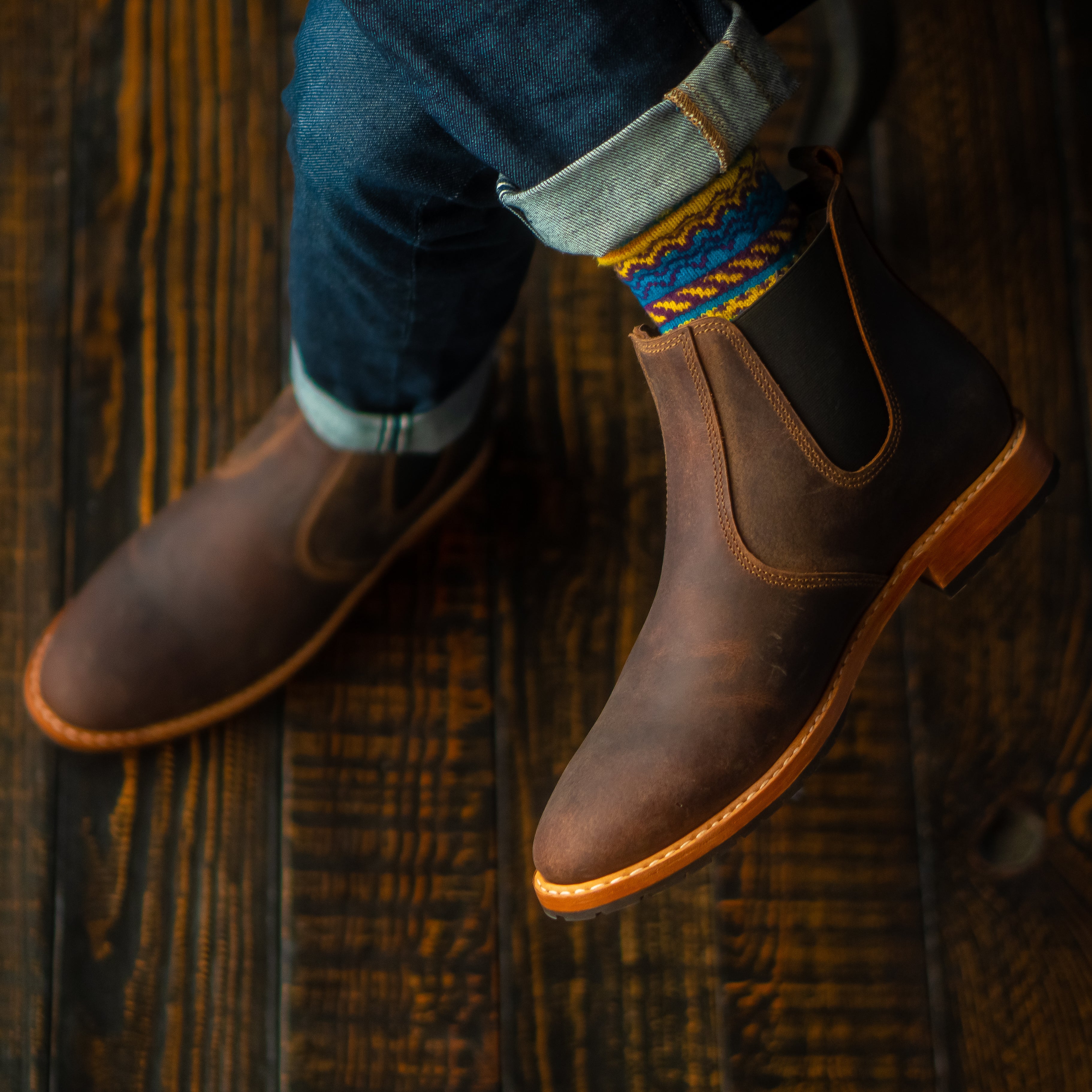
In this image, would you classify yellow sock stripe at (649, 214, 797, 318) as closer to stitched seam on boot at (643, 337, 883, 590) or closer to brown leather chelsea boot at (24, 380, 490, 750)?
stitched seam on boot at (643, 337, 883, 590)

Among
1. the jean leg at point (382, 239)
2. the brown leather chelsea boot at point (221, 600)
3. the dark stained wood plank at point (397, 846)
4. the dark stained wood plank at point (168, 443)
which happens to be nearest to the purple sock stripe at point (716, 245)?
the jean leg at point (382, 239)

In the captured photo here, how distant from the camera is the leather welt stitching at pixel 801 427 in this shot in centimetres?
56

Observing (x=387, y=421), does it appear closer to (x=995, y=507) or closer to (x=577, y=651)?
(x=577, y=651)

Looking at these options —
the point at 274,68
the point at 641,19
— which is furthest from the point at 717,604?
the point at 274,68

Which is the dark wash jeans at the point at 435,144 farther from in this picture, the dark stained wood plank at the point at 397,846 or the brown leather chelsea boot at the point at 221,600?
the dark stained wood plank at the point at 397,846

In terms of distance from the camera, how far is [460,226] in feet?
2.01

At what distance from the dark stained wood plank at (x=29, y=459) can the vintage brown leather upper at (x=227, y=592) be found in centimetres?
8

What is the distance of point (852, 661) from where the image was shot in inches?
26.4

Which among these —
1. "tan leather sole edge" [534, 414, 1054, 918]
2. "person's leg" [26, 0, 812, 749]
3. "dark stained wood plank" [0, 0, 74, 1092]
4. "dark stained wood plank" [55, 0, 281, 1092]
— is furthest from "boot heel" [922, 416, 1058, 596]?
"dark stained wood plank" [0, 0, 74, 1092]

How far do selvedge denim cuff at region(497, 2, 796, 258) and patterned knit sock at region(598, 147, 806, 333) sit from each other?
19mm

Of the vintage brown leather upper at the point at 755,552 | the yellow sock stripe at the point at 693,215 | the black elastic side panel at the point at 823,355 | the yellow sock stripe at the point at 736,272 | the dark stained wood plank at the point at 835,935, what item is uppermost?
the yellow sock stripe at the point at 693,215

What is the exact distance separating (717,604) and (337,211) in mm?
349

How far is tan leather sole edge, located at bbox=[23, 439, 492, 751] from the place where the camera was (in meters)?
0.89

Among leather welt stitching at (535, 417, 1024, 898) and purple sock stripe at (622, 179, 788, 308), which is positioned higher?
purple sock stripe at (622, 179, 788, 308)
